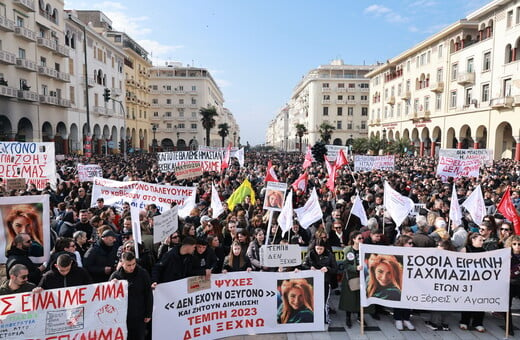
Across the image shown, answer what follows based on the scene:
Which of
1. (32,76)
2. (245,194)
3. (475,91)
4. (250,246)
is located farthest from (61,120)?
(475,91)

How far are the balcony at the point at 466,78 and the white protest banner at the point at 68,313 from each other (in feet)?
137

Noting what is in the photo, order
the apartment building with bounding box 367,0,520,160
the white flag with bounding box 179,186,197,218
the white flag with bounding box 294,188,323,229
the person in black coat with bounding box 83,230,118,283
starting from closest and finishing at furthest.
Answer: the person in black coat with bounding box 83,230,118,283 → the white flag with bounding box 294,188,323,229 → the white flag with bounding box 179,186,197,218 → the apartment building with bounding box 367,0,520,160

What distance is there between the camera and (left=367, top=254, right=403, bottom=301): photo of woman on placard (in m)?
5.95

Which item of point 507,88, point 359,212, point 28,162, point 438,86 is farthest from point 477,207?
point 438,86

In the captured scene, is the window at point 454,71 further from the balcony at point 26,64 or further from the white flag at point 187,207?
the balcony at point 26,64

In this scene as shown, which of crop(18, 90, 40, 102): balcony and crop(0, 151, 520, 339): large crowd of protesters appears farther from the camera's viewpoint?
crop(18, 90, 40, 102): balcony

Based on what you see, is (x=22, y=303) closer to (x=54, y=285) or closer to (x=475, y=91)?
(x=54, y=285)

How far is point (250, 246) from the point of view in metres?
6.75

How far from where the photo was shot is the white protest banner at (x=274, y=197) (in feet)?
29.5

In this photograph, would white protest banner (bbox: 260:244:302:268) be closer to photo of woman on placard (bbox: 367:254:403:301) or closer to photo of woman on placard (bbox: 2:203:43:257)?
photo of woman on placard (bbox: 367:254:403:301)

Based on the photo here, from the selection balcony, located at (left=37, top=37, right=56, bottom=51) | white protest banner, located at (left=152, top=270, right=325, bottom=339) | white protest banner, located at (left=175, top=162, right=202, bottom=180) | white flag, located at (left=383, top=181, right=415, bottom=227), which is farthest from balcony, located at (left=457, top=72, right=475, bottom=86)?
balcony, located at (left=37, top=37, right=56, bottom=51)

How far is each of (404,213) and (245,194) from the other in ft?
15.1

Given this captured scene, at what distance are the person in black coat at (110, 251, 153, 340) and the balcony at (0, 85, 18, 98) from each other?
31.1 m

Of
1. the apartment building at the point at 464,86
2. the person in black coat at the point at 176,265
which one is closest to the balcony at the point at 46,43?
the person in black coat at the point at 176,265
